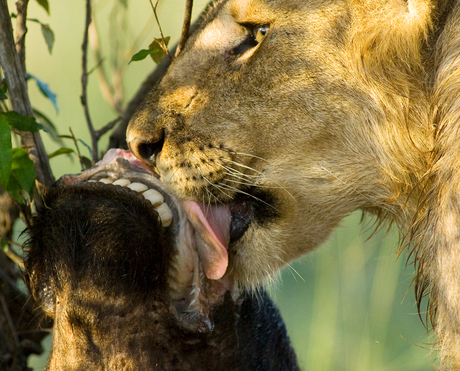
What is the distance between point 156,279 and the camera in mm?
1760

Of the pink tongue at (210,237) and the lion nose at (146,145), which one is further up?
the lion nose at (146,145)

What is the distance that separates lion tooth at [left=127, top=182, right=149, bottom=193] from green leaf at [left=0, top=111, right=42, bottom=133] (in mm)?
375

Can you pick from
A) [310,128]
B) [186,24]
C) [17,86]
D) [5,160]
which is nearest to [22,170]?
[5,160]

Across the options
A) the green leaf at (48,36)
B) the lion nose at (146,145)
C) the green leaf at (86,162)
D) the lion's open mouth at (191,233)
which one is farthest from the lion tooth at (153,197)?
the green leaf at (48,36)

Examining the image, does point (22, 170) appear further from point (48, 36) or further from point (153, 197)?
point (48, 36)

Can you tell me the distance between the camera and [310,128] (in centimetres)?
186

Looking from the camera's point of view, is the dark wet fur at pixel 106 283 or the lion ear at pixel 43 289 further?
the lion ear at pixel 43 289

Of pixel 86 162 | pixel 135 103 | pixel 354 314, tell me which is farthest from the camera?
pixel 354 314

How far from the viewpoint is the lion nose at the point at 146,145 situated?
195cm

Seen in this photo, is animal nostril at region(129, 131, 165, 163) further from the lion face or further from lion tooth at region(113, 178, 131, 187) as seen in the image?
lion tooth at region(113, 178, 131, 187)

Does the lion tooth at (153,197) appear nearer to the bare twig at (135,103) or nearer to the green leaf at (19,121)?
the green leaf at (19,121)

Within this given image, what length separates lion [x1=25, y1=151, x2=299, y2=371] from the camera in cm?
169

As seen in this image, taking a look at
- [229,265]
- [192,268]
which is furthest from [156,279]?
[229,265]

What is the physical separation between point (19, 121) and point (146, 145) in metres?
0.41
